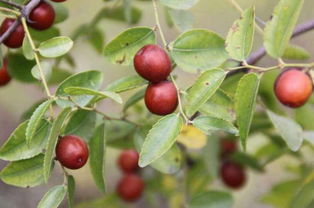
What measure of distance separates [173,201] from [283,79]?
0.94m

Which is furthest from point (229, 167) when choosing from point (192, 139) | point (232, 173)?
point (192, 139)

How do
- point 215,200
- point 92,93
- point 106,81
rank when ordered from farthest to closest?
1. point 106,81
2. point 215,200
3. point 92,93

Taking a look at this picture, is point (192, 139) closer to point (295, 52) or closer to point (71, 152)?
point (295, 52)

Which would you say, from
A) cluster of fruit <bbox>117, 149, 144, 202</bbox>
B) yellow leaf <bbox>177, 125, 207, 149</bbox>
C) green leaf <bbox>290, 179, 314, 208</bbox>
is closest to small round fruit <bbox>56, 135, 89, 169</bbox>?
yellow leaf <bbox>177, 125, 207, 149</bbox>

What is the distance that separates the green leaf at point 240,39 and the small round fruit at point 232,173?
35.4 inches

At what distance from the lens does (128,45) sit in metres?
1.27

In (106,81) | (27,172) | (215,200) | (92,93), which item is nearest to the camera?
(92,93)

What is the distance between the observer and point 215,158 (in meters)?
1.90

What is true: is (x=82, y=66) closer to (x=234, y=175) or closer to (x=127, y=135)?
(x=234, y=175)

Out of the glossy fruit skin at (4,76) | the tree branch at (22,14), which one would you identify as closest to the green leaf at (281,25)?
the tree branch at (22,14)

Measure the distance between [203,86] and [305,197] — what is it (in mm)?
496

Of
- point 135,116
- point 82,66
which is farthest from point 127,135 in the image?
point 82,66

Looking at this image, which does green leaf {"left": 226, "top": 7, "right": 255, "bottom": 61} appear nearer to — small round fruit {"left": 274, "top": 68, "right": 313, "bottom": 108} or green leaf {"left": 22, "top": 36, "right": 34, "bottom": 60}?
small round fruit {"left": 274, "top": 68, "right": 313, "bottom": 108}

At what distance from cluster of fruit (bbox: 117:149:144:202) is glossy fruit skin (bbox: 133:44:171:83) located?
85 centimetres
